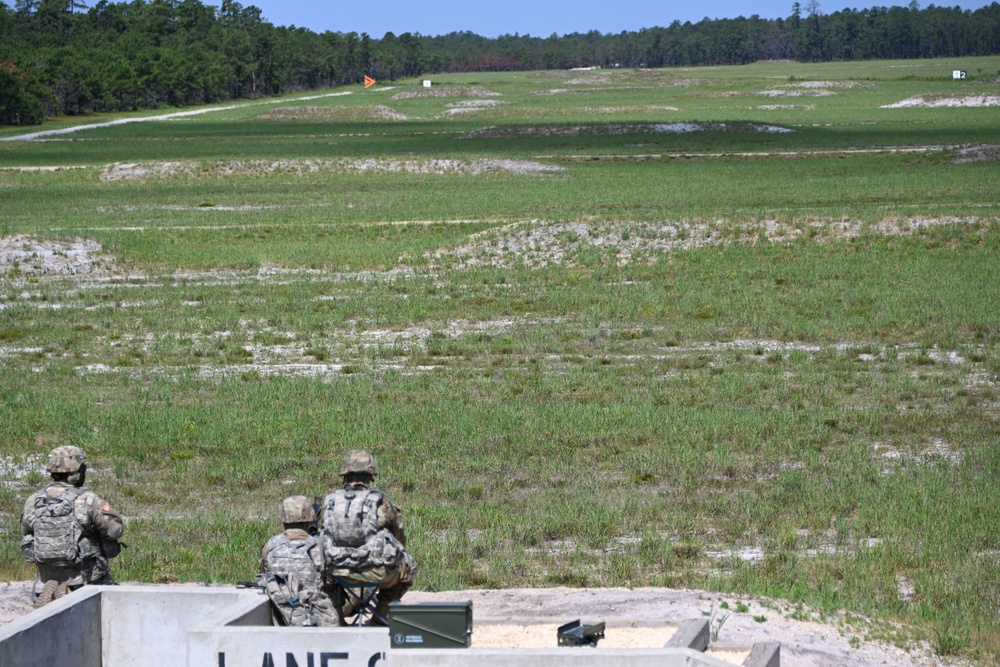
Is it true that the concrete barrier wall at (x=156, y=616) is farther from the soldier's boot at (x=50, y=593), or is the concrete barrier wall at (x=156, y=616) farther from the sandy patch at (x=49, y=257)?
the sandy patch at (x=49, y=257)

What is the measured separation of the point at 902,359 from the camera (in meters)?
23.6

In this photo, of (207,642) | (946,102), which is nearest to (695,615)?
(207,642)

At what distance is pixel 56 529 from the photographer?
11.2 metres

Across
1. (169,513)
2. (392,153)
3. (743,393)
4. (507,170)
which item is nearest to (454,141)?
(392,153)

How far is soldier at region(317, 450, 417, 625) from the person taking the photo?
35.4ft

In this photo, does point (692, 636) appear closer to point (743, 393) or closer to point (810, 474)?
point (810, 474)

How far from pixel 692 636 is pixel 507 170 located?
54.2 m

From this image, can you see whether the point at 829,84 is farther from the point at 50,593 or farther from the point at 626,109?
the point at 50,593

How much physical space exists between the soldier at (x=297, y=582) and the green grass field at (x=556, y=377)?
2.37m

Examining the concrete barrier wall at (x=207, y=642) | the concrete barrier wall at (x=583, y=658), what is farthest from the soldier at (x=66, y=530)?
the concrete barrier wall at (x=583, y=658)

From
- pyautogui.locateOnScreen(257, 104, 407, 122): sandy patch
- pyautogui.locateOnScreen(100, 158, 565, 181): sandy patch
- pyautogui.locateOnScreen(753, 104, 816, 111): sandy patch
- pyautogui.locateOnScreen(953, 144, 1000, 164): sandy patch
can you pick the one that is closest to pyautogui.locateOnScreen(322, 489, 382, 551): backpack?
pyautogui.locateOnScreen(100, 158, 565, 181): sandy patch

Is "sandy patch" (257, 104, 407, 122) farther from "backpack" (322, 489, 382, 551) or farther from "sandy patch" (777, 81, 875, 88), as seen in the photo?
"backpack" (322, 489, 382, 551)

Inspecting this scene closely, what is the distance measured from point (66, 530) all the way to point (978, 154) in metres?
57.8

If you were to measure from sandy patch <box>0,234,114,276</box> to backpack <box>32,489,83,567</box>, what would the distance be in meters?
25.6
